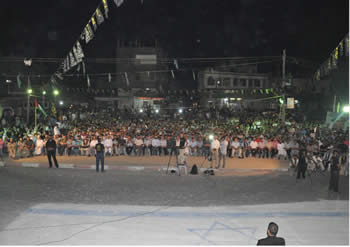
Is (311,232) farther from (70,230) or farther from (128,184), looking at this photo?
(128,184)

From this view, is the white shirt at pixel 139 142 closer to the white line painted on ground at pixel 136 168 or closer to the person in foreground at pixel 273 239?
the white line painted on ground at pixel 136 168

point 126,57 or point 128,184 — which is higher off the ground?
point 126,57

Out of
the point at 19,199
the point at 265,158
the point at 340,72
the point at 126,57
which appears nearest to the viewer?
the point at 19,199

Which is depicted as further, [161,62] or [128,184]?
[161,62]

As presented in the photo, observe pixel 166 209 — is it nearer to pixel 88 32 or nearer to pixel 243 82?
pixel 88 32

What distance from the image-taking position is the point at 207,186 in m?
11.4

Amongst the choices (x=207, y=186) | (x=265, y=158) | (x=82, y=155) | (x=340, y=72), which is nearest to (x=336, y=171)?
(x=207, y=186)

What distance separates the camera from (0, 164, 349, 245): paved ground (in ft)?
21.7

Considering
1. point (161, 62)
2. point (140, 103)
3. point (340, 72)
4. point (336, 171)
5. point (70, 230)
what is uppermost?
point (161, 62)

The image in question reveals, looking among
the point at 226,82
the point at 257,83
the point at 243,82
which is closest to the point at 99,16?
the point at 226,82

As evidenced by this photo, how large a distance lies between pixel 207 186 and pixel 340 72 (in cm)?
2773

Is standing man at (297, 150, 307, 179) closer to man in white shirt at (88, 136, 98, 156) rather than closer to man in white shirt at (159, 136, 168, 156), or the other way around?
man in white shirt at (159, 136, 168, 156)

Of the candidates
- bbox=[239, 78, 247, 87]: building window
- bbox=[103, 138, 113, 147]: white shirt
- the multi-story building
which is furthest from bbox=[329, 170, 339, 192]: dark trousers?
bbox=[239, 78, 247, 87]: building window

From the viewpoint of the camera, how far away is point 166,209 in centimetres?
852
